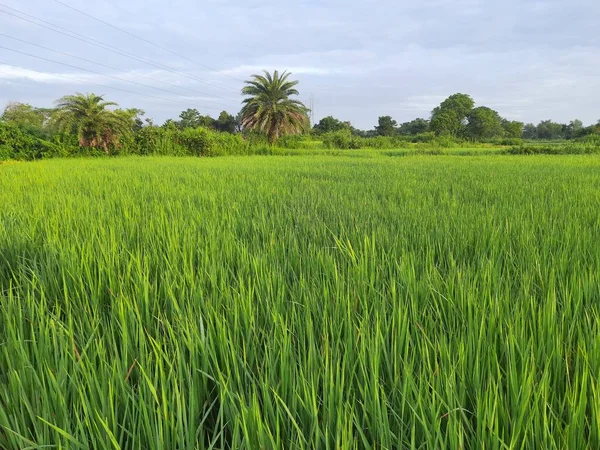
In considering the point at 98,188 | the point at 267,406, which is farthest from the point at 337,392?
the point at 98,188

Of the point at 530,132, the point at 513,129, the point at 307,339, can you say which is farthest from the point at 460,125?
the point at 307,339

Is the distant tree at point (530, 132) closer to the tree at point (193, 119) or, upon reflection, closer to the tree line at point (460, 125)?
the tree line at point (460, 125)

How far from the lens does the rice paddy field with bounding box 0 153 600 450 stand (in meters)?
0.58

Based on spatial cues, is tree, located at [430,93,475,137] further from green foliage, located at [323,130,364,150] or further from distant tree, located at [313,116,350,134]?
green foliage, located at [323,130,364,150]

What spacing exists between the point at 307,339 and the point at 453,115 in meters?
49.5

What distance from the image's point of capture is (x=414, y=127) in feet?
200

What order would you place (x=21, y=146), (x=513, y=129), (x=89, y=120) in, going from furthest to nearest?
(x=513, y=129) → (x=89, y=120) → (x=21, y=146)

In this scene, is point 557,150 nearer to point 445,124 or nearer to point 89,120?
point 89,120

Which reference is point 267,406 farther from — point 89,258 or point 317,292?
point 89,258

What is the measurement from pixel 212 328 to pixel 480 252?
125cm

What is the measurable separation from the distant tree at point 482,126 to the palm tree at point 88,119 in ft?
143

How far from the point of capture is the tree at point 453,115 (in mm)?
43156

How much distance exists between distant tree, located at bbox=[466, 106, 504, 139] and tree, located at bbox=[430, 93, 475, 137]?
3.46 ft

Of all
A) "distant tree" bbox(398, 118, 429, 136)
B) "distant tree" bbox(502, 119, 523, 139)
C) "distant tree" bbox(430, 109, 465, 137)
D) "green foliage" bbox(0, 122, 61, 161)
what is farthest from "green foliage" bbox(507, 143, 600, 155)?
"distant tree" bbox(398, 118, 429, 136)
